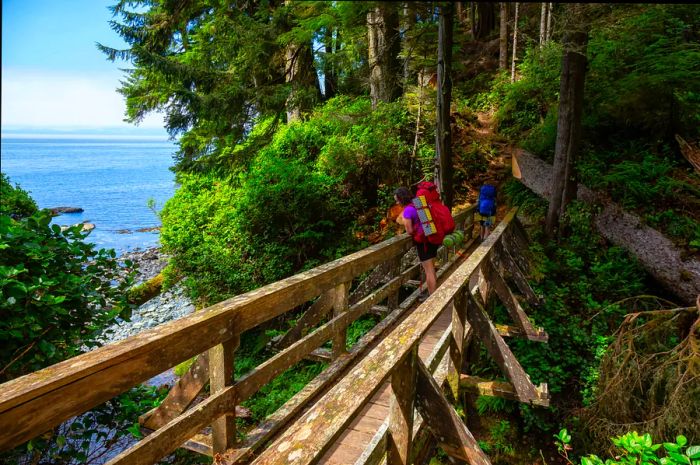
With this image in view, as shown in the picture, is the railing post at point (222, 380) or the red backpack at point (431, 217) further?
the red backpack at point (431, 217)

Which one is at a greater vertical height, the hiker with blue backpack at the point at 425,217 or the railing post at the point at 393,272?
the hiker with blue backpack at the point at 425,217

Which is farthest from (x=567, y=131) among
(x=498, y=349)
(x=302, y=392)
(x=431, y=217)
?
(x=302, y=392)

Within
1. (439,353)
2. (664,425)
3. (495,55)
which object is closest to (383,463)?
(439,353)

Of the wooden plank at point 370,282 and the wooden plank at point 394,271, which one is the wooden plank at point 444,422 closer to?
the wooden plank at point 370,282

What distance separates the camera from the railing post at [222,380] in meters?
2.79

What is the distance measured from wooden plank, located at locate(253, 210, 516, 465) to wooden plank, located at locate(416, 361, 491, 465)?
44cm

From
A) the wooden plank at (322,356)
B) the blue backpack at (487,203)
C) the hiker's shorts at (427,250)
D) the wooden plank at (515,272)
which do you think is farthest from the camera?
the blue backpack at (487,203)

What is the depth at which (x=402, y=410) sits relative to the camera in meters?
2.24

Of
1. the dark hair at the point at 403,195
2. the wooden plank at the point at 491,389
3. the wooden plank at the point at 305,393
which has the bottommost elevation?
the wooden plank at the point at 491,389

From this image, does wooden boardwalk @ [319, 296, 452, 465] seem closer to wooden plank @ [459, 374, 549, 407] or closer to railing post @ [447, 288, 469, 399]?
railing post @ [447, 288, 469, 399]

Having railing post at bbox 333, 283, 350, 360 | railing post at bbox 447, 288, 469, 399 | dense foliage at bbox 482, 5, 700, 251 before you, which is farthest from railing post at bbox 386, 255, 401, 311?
dense foliage at bbox 482, 5, 700, 251

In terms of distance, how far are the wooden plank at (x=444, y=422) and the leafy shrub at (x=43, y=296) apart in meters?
2.73

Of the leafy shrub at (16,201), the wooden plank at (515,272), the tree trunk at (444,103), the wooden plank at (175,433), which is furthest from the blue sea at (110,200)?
the wooden plank at (175,433)

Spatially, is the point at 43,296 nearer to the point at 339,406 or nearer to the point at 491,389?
the point at 339,406
